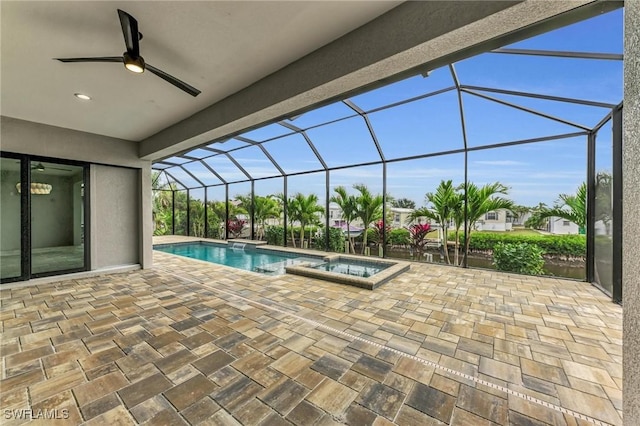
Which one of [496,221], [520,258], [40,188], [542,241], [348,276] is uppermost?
[40,188]

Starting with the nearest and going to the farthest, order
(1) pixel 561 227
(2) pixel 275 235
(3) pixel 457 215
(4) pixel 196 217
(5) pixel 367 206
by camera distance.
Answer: (1) pixel 561 227 → (3) pixel 457 215 → (5) pixel 367 206 → (2) pixel 275 235 → (4) pixel 196 217

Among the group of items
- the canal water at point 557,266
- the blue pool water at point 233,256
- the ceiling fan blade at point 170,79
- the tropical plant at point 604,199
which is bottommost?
the blue pool water at point 233,256

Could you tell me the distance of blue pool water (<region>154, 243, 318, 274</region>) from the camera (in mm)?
7310

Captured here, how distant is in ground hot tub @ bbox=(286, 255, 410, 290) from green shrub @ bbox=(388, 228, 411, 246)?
1.09 meters

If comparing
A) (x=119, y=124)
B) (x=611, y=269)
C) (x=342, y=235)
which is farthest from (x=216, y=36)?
(x=342, y=235)

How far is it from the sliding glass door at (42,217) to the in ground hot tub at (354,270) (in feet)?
14.6

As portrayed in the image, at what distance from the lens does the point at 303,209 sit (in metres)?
9.02

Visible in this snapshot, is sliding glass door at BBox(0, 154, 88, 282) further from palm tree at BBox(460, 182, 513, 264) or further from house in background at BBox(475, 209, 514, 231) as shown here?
house in background at BBox(475, 209, 514, 231)

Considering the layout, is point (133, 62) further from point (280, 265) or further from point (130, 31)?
point (280, 265)

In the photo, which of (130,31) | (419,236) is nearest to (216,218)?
(419,236)

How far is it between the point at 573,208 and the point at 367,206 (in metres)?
4.46

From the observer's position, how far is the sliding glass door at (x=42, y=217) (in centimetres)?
446

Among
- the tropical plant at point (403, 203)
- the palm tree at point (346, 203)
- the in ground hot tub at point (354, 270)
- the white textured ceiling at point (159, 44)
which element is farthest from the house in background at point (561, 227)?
the white textured ceiling at point (159, 44)
